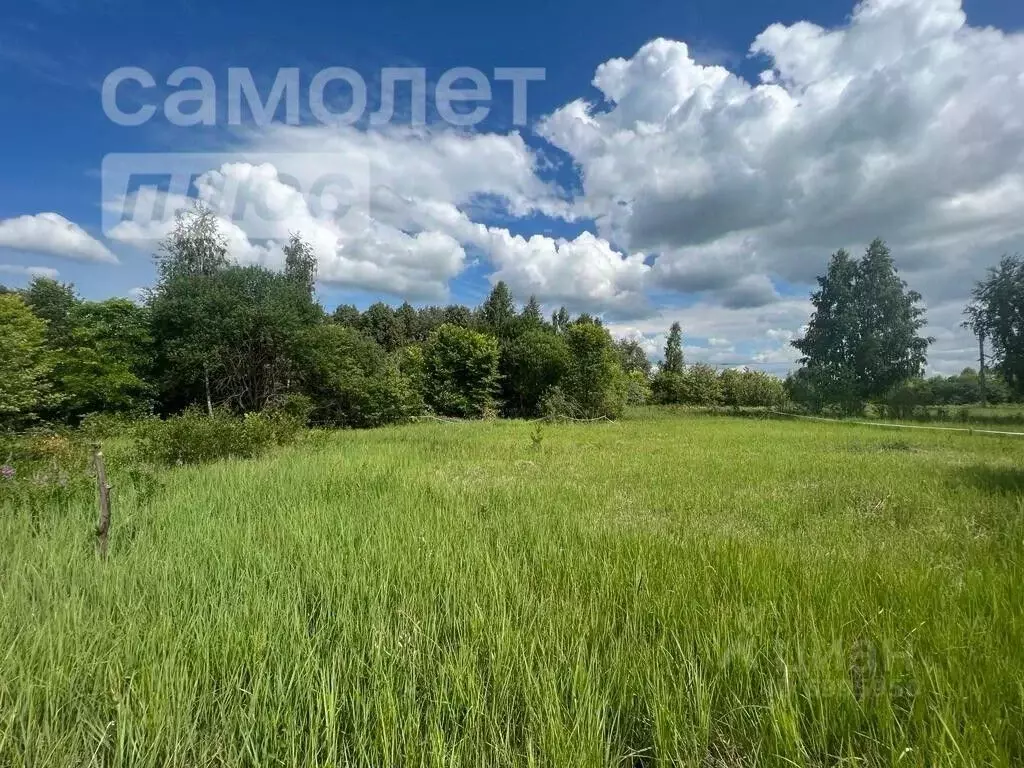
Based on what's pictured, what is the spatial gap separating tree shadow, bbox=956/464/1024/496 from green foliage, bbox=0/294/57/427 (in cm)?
2155

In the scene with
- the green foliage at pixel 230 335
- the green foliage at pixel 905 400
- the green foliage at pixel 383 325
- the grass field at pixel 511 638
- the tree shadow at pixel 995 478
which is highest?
the green foliage at pixel 383 325

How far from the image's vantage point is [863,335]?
26516 millimetres

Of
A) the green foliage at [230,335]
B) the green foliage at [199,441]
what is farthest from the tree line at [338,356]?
the green foliage at [199,441]

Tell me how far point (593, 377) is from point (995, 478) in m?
16.9

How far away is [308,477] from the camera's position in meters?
6.24

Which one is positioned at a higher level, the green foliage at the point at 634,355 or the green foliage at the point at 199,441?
the green foliage at the point at 634,355

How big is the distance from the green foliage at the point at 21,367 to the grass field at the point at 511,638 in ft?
47.4

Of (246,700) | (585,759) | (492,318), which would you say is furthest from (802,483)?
(492,318)

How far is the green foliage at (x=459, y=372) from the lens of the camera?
979 inches

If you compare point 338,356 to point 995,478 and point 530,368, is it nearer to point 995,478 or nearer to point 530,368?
point 530,368

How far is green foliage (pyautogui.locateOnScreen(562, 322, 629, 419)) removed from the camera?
73.3ft

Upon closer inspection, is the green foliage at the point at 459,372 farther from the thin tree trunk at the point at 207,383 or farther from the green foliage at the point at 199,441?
the green foliage at the point at 199,441

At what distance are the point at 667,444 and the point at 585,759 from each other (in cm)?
1058

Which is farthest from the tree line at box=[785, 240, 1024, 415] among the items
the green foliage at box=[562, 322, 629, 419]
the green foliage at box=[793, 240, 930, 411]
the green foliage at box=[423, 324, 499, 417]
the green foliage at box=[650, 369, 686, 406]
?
the green foliage at box=[423, 324, 499, 417]
